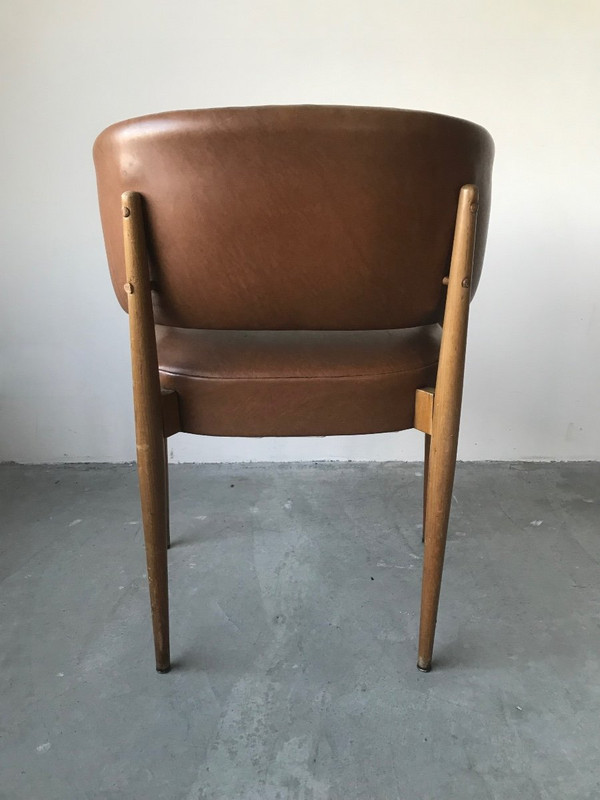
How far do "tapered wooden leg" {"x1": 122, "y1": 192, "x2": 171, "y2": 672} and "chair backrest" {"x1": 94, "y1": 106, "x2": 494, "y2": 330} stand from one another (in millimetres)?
25

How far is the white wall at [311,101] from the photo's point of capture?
4.51ft

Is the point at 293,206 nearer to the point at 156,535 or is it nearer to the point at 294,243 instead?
the point at 294,243

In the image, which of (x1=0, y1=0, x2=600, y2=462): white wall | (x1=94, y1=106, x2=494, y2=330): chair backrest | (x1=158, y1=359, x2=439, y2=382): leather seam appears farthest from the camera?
(x1=0, y1=0, x2=600, y2=462): white wall

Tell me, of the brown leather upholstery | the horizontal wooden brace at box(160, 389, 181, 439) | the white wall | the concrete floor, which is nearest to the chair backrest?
the brown leather upholstery

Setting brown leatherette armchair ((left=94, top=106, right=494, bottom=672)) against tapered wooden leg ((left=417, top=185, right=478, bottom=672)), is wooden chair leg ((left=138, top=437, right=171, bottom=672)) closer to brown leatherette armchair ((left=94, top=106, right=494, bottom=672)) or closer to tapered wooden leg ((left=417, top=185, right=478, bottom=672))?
brown leatherette armchair ((left=94, top=106, right=494, bottom=672))

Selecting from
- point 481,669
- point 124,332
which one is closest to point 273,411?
point 481,669

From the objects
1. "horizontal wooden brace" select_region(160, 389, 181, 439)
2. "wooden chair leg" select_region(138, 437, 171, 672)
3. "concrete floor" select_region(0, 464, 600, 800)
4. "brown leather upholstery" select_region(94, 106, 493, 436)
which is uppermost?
"brown leather upholstery" select_region(94, 106, 493, 436)

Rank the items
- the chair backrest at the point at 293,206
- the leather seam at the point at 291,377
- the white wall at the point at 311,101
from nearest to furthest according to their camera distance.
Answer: the chair backrest at the point at 293,206 → the leather seam at the point at 291,377 → the white wall at the point at 311,101

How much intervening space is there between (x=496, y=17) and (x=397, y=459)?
3.82 feet

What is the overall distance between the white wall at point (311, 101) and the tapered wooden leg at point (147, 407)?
83cm

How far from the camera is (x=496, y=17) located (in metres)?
1.38

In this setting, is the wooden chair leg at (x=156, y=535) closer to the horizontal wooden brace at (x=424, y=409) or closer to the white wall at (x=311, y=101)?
the horizontal wooden brace at (x=424, y=409)

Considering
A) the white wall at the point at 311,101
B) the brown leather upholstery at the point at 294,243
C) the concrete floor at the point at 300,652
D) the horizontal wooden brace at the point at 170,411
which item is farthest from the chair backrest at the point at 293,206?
the white wall at the point at 311,101

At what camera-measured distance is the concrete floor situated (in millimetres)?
697
